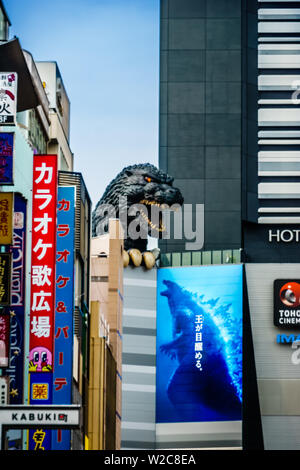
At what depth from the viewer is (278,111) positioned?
358 feet

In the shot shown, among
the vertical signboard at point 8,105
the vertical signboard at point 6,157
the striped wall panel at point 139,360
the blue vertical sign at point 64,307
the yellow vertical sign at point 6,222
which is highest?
the vertical signboard at point 8,105

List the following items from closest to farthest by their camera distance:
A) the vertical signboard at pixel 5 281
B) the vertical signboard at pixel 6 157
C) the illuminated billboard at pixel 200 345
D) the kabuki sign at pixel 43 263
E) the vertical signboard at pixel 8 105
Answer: the vertical signboard at pixel 5 281 < the vertical signboard at pixel 6 157 < the vertical signboard at pixel 8 105 < the kabuki sign at pixel 43 263 < the illuminated billboard at pixel 200 345

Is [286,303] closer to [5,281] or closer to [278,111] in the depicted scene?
[278,111]

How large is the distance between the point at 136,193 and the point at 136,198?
0.29 m

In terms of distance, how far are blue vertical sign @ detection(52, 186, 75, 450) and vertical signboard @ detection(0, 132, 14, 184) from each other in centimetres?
1188

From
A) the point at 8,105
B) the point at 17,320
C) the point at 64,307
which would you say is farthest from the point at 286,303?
the point at 8,105

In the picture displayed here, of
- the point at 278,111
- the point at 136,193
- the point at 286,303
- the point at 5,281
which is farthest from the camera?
the point at 278,111

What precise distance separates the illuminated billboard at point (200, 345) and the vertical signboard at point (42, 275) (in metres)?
43.1

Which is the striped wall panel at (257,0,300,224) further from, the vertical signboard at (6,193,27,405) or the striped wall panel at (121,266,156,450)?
the vertical signboard at (6,193,27,405)

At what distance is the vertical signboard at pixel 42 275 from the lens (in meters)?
44.5

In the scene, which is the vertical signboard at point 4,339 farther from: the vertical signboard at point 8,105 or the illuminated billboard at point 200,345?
the illuminated billboard at point 200,345

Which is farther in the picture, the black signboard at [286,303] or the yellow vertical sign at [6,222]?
the black signboard at [286,303]

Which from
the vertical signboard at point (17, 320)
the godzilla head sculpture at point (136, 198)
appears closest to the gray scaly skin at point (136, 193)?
the godzilla head sculpture at point (136, 198)

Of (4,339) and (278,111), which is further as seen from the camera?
(278,111)
